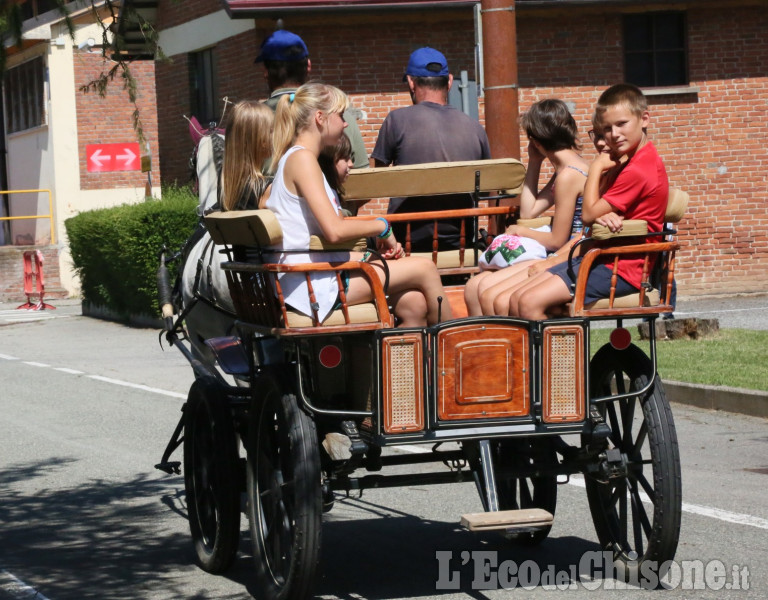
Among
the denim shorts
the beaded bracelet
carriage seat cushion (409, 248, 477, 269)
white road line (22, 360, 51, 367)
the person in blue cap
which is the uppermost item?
the person in blue cap

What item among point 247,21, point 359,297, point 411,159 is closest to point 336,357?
point 359,297

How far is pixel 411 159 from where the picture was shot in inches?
281

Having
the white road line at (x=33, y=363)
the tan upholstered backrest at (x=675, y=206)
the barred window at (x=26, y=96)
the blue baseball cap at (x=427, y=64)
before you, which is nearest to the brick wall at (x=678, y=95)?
the white road line at (x=33, y=363)

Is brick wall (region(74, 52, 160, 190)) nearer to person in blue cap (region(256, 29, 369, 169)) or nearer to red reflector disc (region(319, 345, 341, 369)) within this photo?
person in blue cap (region(256, 29, 369, 169))

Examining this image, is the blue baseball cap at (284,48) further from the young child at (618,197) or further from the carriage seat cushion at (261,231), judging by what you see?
the young child at (618,197)

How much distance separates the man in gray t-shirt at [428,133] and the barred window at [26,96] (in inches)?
1023

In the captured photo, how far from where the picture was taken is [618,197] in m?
5.43

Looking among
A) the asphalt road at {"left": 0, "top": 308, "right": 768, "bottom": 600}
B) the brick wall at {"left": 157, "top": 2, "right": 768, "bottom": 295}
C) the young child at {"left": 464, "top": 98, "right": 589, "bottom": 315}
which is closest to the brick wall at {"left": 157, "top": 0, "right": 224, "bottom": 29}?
the brick wall at {"left": 157, "top": 2, "right": 768, "bottom": 295}

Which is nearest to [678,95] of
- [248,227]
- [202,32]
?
[202,32]

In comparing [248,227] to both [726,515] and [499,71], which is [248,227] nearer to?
[726,515]

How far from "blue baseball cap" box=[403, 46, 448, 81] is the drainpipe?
53.3 inches

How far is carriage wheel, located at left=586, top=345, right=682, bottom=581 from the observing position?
5.11 meters

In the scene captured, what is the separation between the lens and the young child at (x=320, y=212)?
16.9 ft

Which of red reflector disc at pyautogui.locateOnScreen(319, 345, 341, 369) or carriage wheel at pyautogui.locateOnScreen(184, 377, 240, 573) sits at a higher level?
red reflector disc at pyautogui.locateOnScreen(319, 345, 341, 369)
